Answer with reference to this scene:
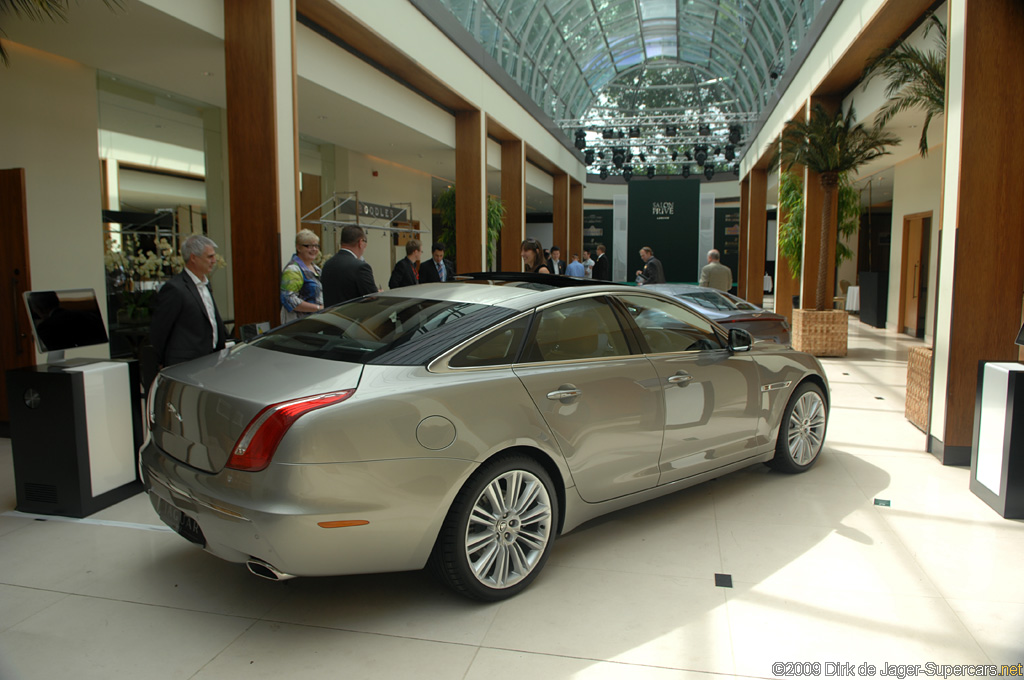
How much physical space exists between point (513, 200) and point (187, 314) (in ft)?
38.4

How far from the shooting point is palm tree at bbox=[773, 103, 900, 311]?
401 inches

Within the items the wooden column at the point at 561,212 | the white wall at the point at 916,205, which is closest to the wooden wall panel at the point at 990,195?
the white wall at the point at 916,205

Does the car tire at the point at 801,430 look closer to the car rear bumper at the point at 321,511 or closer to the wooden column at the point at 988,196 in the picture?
the wooden column at the point at 988,196

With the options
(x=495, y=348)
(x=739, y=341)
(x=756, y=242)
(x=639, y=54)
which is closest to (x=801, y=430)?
(x=739, y=341)

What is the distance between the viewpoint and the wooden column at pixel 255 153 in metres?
5.58

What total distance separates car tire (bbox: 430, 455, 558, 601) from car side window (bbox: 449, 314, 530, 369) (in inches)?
15.7

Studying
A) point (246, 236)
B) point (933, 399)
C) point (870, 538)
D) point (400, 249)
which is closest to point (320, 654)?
point (870, 538)

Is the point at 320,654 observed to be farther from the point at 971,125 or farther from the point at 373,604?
the point at 971,125

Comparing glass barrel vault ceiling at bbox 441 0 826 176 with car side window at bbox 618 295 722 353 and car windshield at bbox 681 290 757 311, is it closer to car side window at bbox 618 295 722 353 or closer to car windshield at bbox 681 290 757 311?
car windshield at bbox 681 290 757 311

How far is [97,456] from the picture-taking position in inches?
148

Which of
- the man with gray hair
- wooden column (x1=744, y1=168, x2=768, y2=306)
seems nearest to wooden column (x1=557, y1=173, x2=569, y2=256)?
wooden column (x1=744, y1=168, x2=768, y2=306)

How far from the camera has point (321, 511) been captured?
2240mm

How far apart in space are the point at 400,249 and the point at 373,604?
44.5 ft

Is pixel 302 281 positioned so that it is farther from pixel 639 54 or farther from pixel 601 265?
pixel 639 54
